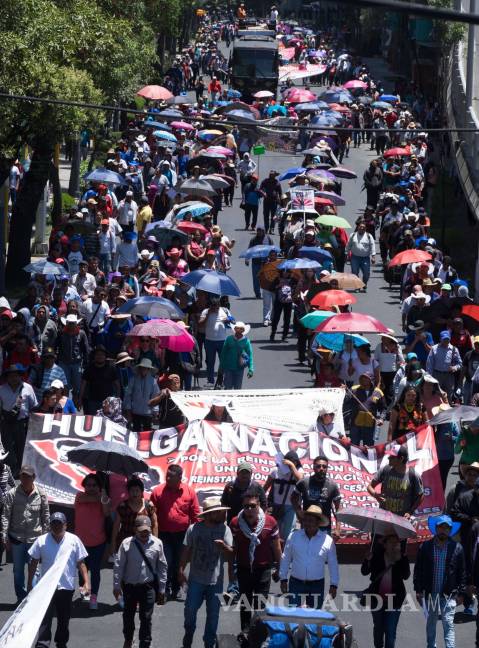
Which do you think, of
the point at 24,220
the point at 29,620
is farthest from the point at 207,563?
the point at 24,220

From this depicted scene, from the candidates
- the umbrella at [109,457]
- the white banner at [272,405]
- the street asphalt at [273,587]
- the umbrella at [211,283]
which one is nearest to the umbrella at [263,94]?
the street asphalt at [273,587]

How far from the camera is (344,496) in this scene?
15172 millimetres

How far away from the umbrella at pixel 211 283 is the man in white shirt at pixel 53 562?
9.04 meters

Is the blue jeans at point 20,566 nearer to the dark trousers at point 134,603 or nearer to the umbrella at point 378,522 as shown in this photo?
the dark trousers at point 134,603

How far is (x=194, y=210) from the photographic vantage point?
27.8 m

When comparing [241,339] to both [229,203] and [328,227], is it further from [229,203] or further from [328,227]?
[229,203]

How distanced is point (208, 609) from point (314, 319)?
29.3 ft

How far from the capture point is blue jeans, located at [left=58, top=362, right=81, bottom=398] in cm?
1908

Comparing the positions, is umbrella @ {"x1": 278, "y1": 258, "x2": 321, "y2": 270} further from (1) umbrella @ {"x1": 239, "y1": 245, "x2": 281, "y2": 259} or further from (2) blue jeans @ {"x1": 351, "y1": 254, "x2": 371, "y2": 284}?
(2) blue jeans @ {"x1": 351, "y1": 254, "x2": 371, "y2": 284}

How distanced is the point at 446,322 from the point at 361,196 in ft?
68.7

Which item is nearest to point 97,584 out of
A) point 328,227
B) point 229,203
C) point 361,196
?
point 328,227

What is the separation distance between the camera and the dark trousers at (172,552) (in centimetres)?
1349

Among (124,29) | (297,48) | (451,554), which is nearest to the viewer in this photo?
(451,554)

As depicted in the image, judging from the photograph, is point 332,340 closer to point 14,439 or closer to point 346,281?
point 346,281
